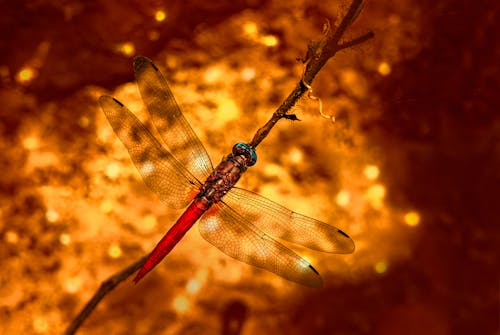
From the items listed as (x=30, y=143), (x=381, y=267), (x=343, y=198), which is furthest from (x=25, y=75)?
(x=381, y=267)

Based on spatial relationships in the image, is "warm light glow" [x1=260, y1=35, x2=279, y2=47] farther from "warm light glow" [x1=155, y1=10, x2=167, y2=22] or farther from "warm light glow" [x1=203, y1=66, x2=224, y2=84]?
"warm light glow" [x1=155, y1=10, x2=167, y2=22]

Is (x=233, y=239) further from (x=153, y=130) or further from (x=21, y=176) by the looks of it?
(x=21, y=176)

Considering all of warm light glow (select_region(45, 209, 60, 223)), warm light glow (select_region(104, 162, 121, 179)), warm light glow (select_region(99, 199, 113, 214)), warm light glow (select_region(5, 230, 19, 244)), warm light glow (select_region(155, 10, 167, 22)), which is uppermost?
warm light glow (select_region(155, 10, 167, 22))

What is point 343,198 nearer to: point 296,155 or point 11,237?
point 296,155

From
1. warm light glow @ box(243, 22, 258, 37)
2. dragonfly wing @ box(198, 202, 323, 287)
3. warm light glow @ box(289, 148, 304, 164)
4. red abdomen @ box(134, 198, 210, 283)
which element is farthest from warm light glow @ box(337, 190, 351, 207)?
warm light glow @ box(243, 22, 258, 37)

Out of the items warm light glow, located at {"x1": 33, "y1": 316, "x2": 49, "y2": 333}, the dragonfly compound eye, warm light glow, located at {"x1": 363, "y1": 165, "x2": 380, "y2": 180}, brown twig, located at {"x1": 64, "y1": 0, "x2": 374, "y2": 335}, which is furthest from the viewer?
warm light glow, located at {"x1": 363, "y1": 165, "x2": 380, "y2": 180}

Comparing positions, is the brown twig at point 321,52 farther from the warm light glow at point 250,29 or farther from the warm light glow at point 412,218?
the warm light glow at point 412,218

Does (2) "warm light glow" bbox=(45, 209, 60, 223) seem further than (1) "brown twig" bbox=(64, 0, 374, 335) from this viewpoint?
Yes
